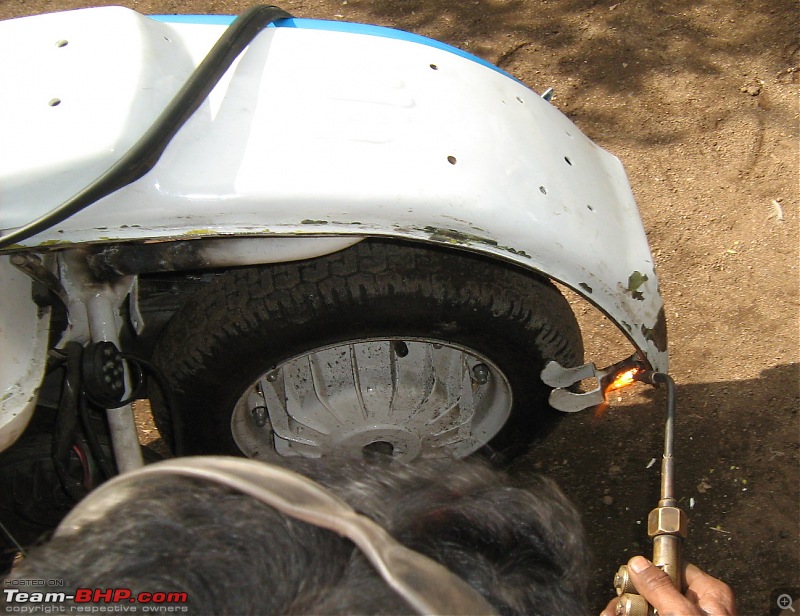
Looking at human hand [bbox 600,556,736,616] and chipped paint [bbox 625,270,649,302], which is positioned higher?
chipped paint [bbox 625,270,649,302]

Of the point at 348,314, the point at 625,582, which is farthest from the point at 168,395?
the point at 625,582

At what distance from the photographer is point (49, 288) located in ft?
4.63

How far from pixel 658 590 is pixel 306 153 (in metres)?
0.88

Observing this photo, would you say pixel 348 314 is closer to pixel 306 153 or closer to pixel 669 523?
pixel 306 153

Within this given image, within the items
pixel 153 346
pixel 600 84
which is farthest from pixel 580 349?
pixel 600 84

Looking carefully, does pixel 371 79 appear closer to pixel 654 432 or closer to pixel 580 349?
pixel 580 349

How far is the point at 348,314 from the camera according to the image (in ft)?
4.97

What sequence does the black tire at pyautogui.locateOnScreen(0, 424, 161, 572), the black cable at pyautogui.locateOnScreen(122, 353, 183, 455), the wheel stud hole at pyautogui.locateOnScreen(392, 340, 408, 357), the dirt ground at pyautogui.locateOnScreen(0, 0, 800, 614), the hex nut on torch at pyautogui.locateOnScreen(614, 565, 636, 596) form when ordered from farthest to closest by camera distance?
1. the dirt ground at pyautogui.locateOnScreen(0, 0, 800, 614)
2. the wheel stud hole at pyautogui.locateOnScreen(392, 340, 408, 357)
3. the black tire at pyautogui.locateOnScreen(0, 424, 161, 572)
4. the black cable at pyautogui.locateOnScreen(122, 353, 183, 455)
5. the hex nut on torch at pyautogui.locateOnScreen(614, 565, 636, 596)

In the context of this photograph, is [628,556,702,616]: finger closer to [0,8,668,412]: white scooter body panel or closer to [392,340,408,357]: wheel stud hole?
[0,8,668,412]: white scooter body panel

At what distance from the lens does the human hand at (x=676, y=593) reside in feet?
3.44

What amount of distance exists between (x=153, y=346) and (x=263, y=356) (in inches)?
13.2

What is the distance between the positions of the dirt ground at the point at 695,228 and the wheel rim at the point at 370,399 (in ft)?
1.53

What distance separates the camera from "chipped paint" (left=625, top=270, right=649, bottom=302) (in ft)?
4.98

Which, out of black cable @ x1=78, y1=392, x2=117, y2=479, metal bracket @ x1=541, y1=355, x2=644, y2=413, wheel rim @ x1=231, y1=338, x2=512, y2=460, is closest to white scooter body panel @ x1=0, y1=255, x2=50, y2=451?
black cable @ x1=78, y1=392, x2=117, y2=479
